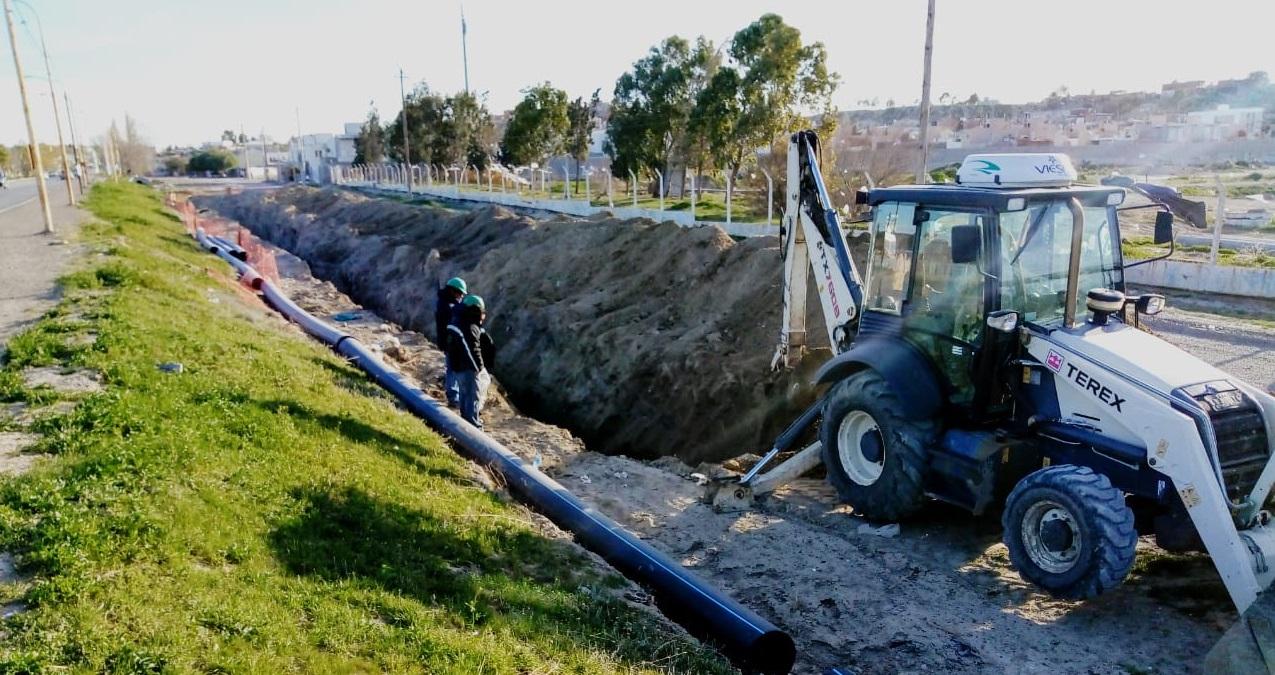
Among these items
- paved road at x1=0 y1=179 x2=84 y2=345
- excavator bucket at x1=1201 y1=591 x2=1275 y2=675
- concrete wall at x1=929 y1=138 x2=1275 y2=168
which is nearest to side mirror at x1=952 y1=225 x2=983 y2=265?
excavator bucket at x1=1201 y1=591 x2=1275 y2=675

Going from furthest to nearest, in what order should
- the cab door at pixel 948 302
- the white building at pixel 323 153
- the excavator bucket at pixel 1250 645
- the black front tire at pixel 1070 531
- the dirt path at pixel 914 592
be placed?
the white building at pixel 323 153 → the cab door at pixel 948 302 → the dirt path at pixel 914 592 → the black front tire at pixel 1070 531 → the excavator bucket at pixel 1250 645

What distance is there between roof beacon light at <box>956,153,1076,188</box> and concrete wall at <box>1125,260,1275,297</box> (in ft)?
33.8

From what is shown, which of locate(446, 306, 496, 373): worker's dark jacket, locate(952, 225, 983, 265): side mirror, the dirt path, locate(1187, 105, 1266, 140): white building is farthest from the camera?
locate(1187, 105, 1266, 140): white building

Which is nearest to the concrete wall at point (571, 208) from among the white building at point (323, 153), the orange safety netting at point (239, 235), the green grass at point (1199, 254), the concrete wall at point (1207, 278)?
the concrete wall at point (1207, 278)

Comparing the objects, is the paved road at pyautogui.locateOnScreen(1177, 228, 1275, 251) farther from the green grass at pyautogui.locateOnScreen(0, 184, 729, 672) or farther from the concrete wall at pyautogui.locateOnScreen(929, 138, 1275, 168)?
the concrete wall at pyautogui.locateOnScreen(929, 138, 1275, 168)

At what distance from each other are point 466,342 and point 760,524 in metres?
4.32

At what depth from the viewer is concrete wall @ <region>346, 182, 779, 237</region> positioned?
2008cm

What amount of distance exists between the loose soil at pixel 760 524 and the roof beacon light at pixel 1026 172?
118 inches

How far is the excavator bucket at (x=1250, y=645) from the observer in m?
4.81

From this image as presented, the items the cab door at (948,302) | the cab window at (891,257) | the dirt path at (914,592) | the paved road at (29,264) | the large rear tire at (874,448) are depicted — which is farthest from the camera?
the paved road at (29,264)

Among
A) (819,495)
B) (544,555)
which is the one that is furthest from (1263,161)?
(544,555)

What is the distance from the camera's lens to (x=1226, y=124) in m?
64.9

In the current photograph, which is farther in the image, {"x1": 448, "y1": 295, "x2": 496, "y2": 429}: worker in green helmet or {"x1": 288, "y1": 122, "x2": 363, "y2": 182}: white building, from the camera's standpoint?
{"x1": 288, "y1": 122, "x2": 363, "y2": 182}: white building

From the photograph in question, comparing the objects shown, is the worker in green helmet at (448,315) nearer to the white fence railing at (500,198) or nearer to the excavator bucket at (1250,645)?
the white fence railing at (500,198)
